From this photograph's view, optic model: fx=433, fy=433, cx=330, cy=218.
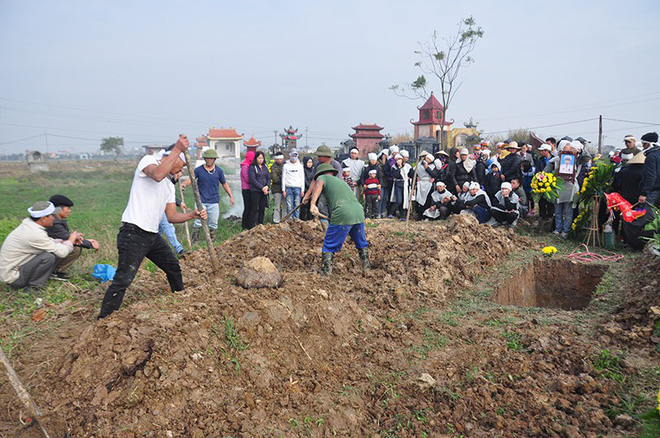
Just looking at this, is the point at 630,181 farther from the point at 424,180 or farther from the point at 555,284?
the point at 424,180

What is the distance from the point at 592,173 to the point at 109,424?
8.15 meters

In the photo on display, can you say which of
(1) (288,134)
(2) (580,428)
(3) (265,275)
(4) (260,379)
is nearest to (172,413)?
(4) (260,379)

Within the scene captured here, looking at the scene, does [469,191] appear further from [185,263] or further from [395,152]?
[185,263]

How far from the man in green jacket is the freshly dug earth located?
726 mm

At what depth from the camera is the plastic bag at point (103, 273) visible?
20.1ft

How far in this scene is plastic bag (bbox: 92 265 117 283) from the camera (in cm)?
614

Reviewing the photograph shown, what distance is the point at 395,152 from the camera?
10.8 meters

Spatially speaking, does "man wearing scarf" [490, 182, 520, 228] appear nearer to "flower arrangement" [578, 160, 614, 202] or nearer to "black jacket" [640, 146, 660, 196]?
"flower arrangement" [578, 160, 614, 202]

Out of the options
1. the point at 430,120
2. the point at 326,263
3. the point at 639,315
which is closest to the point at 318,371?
the point at 326,263

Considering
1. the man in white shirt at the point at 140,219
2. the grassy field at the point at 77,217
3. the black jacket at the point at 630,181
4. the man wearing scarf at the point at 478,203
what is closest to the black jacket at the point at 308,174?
the grassy field at the point at 77,217

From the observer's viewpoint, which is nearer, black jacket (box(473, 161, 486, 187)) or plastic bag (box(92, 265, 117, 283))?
plastic bag (box(92, 265, 117, 283))

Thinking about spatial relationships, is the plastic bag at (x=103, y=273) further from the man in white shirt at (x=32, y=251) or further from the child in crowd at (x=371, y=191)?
the child in crowd at (x=371, y=191)

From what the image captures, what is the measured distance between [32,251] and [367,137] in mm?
27180

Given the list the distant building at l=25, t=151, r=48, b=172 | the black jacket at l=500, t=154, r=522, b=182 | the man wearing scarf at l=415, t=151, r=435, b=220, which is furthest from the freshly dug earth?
the distant building at l=25, t=151, r=48, b=172
